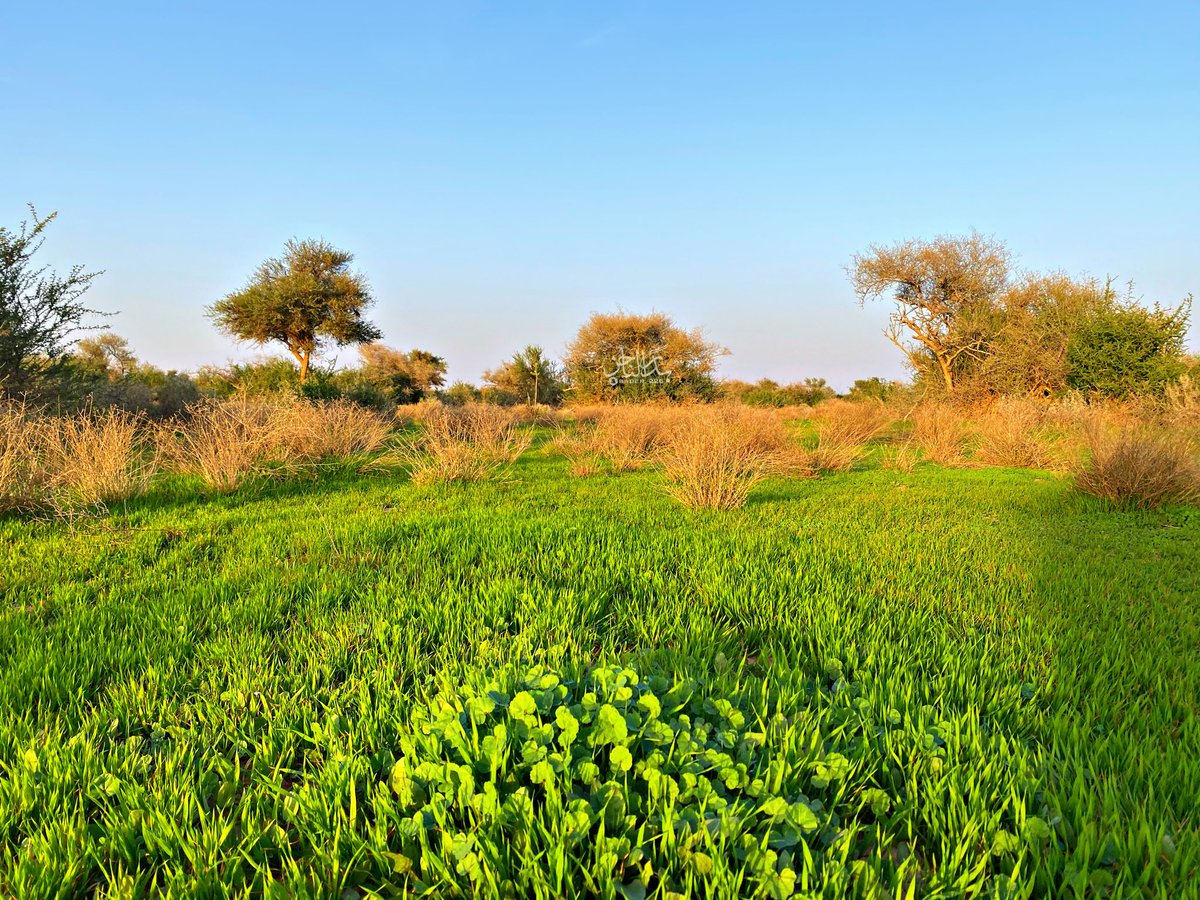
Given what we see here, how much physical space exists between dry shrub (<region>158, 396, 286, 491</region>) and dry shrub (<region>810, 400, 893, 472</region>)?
28.3ft

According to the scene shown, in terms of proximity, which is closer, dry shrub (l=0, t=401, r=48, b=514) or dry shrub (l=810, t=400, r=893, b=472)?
dry shrub (l=0, t=401, r=48, b=514)

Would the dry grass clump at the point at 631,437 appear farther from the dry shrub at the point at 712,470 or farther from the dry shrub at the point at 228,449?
the dry shrub at the point at 228,449

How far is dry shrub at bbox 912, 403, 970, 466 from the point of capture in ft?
36.5

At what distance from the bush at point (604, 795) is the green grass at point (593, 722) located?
0.01 metres

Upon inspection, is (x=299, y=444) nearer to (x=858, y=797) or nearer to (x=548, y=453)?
(x=548, y=453)

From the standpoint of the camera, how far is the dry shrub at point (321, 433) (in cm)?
832

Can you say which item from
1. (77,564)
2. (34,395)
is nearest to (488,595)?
(77,564)

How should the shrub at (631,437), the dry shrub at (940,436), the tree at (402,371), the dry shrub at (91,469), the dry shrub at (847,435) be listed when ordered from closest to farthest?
the dry shrub at (91,469), the dry shrub at (847,435), the shrub at (631,437), the dry shrub at (940,436), the tree at (402,371)

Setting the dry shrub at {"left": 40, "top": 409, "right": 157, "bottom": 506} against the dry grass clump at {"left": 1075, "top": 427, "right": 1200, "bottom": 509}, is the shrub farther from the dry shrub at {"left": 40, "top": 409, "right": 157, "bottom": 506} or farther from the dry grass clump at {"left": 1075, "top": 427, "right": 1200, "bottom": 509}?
the dry shrub at {"left": 40, "top": 409, "right": 157, "bottom": 506}

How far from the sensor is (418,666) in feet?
7.57

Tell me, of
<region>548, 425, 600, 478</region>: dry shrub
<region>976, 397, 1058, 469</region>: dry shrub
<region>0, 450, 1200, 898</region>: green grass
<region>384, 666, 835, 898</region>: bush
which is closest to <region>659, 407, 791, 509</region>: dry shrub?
<region>548, 425, 600, 478</region>: dry shrub

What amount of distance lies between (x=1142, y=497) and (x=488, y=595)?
7465 millimetres

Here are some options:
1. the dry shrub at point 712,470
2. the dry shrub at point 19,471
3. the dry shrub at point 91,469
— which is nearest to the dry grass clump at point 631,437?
the dry shrub at point 712,470

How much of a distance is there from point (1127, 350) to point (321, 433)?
2231 cm
